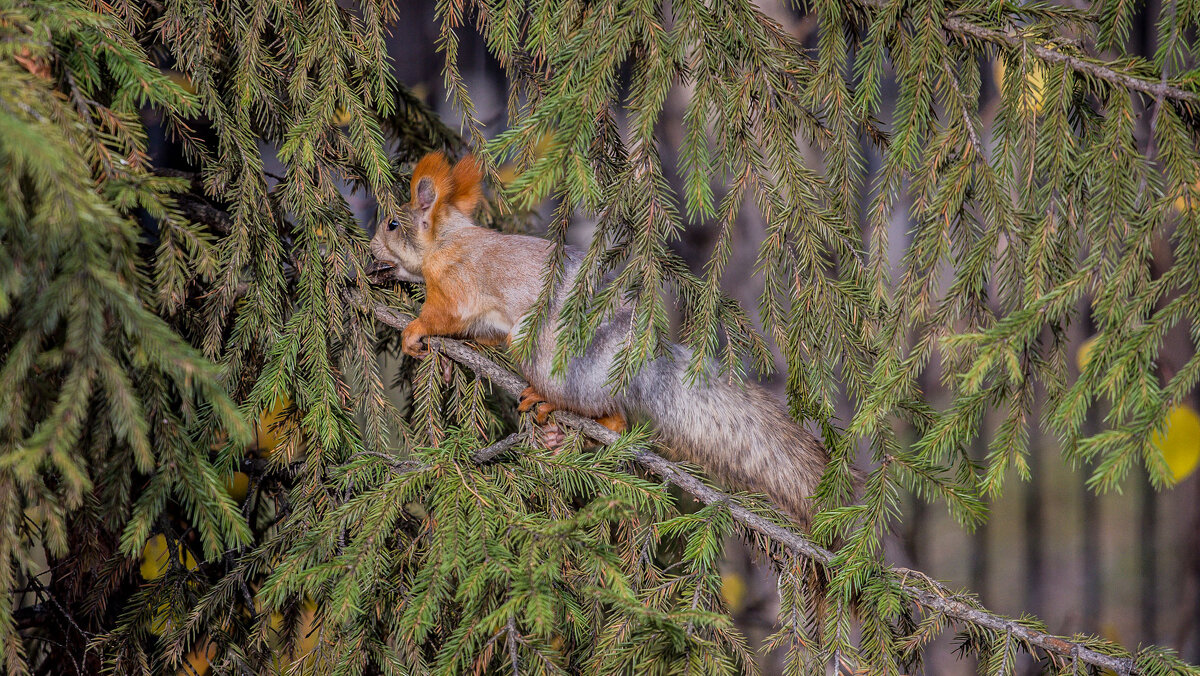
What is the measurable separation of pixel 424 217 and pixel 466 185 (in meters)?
0.16

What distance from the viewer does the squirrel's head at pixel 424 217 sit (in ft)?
7.42

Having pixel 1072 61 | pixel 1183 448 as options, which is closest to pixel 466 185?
pixel 1072 61

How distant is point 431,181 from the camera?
2250 millimetres

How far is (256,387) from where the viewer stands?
1638 millimetres

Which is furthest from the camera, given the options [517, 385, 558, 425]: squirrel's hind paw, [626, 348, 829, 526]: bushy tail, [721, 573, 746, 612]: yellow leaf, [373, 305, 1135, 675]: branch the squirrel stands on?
[721, 573, 746, 612]: yellow leaf

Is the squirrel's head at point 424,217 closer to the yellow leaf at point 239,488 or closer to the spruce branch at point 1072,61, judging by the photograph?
the yellow leaf at point 239,488

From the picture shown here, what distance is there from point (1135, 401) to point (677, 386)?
1.07 m

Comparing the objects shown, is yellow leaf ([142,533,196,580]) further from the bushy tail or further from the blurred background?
the blurred background

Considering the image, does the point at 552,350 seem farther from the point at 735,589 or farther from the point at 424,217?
the point at 735,589

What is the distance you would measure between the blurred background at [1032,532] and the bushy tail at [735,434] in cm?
214

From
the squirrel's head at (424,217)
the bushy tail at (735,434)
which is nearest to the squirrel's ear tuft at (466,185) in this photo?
the squirrel's head at (424,217)

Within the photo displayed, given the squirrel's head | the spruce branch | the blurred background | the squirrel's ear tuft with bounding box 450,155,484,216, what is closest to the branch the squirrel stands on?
the squirrel's head

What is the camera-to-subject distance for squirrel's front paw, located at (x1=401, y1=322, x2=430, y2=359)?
2.09 m

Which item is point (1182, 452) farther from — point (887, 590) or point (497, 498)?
point (497, 498)
